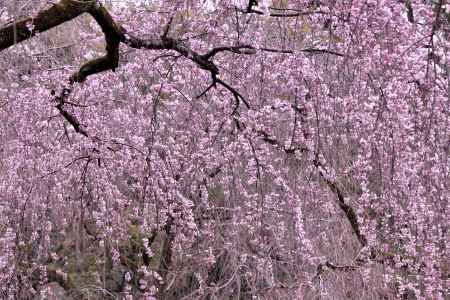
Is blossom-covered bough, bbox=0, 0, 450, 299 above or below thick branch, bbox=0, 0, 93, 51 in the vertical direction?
below

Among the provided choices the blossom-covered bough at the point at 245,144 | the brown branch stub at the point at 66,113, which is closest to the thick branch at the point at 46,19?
the blossom-covered bough at the point at 245,144

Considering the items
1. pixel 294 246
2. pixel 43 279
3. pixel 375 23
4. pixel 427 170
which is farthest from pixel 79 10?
pixel 43 279

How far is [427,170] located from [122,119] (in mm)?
2136

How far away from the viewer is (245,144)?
4.16m

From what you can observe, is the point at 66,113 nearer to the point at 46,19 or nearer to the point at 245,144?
the point at 46,19

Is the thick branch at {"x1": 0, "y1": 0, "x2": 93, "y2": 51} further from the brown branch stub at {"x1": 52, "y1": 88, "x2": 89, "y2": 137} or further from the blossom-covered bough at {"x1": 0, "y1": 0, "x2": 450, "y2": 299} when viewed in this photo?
the brown branch stub at {"x1": 52, "y1": 88, "x2": 89, "y2": 137}

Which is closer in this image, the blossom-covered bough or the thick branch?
the thick branch

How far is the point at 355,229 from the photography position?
5191mm

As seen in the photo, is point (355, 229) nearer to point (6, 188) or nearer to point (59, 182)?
point (59, 182)

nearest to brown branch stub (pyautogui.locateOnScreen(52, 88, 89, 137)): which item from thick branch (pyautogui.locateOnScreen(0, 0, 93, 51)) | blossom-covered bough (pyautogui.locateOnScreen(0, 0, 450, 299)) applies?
blossom-covered bough (pyautogui.locateOnScreen(0, 0, 450, 299))

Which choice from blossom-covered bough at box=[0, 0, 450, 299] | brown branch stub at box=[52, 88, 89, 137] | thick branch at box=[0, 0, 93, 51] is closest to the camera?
thick branch at box=[0, 0, 93, 51]

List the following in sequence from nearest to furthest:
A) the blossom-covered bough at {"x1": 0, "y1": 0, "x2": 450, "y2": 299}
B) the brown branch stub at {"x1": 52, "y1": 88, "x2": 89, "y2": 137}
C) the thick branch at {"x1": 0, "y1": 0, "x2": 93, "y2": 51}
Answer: the thick branch at {"x1": 0, "y1": 0, "x2": 93, "y2": 51}, the blossom-covered bough at {"x1": 0, "y1": 0, "x2": 450, "y2": 299}, the brown branch stub at {"x1": 52, "y1": 88, "x2": 89, "y2": 137}

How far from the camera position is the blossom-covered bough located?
137 inches

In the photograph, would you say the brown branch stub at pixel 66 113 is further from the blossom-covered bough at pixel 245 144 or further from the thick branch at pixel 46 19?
the thick branch at pixel 46 19
